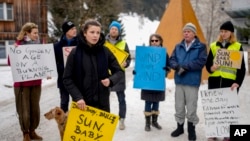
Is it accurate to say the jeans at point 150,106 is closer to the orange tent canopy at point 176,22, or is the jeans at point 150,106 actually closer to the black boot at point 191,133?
the black boot at point 191,133

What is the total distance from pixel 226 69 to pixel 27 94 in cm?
341

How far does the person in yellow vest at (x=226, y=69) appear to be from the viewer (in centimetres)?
509

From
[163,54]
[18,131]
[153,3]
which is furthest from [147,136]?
[153,3]

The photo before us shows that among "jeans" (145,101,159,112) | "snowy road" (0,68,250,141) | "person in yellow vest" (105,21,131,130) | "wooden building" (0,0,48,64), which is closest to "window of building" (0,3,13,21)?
"wooden building" (0,0,48,64)

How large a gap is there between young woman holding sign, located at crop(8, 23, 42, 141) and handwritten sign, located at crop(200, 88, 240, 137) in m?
2.89

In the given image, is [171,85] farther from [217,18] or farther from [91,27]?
[217,18]

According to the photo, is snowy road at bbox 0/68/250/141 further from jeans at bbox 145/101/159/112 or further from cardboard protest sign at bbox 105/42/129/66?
cardboard protest sign at bbox 105/42/129/66

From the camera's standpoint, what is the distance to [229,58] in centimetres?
501

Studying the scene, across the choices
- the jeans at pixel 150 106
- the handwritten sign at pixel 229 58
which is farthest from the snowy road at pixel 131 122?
the handwritten sign at pixel 229 58

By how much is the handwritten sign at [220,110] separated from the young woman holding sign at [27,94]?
9.48ft

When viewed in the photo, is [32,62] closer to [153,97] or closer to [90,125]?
[90,125]

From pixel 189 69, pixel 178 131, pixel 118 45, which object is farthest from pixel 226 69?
pixel 118 45

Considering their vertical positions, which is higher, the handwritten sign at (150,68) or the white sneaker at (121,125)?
the handwritten sign at (150,68)

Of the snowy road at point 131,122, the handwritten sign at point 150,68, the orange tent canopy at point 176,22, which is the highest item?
the orange tent canopy at point 176,22
